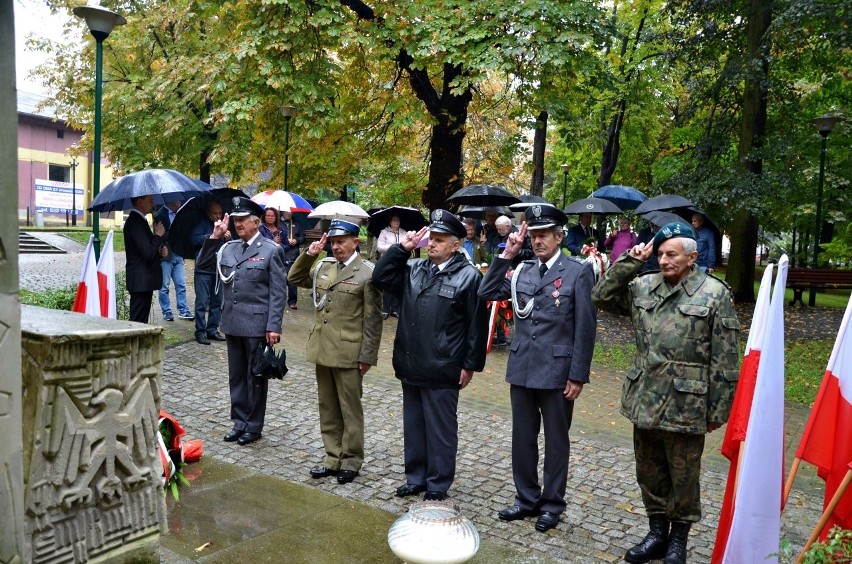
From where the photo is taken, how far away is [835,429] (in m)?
4.03

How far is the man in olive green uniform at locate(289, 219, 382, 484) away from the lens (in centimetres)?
592

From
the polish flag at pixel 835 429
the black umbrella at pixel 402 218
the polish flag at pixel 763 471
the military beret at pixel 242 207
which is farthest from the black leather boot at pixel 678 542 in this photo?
the military beret at pixel 242 207

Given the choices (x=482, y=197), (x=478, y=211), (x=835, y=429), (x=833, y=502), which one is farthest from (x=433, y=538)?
(x=482, y=197)

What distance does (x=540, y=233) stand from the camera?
5223 mm

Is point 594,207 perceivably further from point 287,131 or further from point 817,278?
point 817,278

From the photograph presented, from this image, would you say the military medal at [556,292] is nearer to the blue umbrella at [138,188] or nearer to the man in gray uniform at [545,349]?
the man in gray uniform at [545,349]

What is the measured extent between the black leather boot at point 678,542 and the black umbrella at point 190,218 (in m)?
7.03

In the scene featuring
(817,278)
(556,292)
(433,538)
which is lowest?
(433,538)

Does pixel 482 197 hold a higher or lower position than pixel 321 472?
higher

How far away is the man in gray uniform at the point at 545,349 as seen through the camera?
506cm

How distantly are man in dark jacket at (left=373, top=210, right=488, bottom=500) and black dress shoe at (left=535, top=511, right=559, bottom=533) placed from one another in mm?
780

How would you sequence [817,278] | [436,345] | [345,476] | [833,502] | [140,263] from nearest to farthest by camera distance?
[833,502] → [436,345] → [345,476] → [140,263] → [817,278]

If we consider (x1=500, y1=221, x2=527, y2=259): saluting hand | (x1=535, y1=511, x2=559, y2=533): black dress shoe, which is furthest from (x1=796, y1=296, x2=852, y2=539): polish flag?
(x1=500, y1=221, x2=527, y2=259): saluting hand

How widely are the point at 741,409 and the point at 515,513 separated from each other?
65.1 inches
